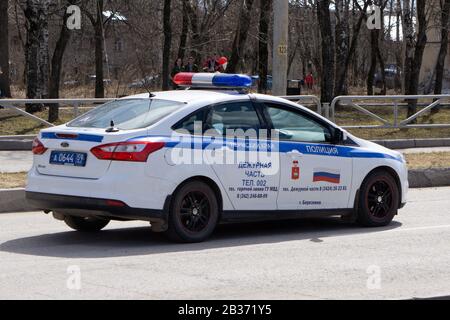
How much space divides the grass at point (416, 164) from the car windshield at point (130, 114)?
3.26 metres

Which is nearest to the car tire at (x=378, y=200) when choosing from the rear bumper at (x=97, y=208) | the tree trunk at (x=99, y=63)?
the rear bumper at (x=97, y=208)

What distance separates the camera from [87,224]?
34.1 ft

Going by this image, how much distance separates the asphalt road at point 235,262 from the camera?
24.1 ft

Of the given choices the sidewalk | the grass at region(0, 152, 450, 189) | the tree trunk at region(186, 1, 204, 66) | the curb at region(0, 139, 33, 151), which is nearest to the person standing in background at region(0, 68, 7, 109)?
the tree trunk at region(186, 1, 204, 66)

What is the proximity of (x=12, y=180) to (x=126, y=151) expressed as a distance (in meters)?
4.80

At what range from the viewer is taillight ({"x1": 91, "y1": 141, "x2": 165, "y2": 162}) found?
8984 millimetres

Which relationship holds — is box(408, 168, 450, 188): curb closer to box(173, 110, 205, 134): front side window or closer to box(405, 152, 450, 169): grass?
box(405, 152, 450, 169): grass

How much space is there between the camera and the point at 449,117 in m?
27.0

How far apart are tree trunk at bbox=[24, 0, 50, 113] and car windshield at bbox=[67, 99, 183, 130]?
16.8 meters

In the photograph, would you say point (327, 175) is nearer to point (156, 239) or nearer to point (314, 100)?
point (156, 239)

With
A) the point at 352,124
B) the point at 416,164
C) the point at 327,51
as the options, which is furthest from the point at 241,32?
the point at 416,164

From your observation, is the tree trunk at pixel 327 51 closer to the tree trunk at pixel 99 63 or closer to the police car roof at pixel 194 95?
the tree trunk at pixel 99 63

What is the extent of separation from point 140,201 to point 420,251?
116 inches
